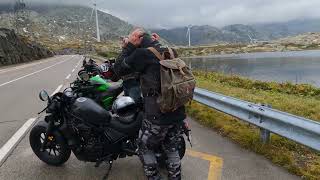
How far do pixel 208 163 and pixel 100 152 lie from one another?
1.54 metres

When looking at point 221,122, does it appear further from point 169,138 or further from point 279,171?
point 169,138

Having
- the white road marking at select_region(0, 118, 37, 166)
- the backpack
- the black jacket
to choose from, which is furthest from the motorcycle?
the white road marking at select_region(0, 118, 37, 166)

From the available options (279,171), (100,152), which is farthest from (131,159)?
(279,171)

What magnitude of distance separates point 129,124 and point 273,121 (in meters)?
2.25

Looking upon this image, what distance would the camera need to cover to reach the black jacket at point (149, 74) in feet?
13.7

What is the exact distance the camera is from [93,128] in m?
4.90

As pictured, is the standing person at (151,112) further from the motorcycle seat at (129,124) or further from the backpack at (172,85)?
the motorcycle seat at (129,124)

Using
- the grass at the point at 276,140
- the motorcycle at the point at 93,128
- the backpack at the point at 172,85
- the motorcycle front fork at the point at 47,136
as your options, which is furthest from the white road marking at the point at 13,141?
the grass at the point at 276,140

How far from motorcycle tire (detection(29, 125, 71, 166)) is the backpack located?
5.97 feet

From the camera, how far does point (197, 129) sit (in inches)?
306

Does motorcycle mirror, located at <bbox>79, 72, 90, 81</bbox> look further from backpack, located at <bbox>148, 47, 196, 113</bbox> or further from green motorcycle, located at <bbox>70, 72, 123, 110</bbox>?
backpack, located at <bbox>148, 47, 196, 113</bbox>

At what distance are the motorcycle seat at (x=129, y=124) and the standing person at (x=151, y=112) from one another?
27 centimetres

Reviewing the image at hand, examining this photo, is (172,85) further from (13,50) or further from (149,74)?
Result: (13,50)

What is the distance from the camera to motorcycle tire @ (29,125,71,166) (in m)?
5.30
